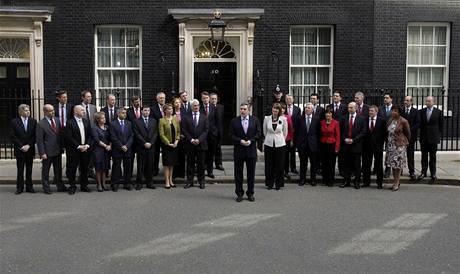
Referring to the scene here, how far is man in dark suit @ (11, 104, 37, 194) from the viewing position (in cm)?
1063

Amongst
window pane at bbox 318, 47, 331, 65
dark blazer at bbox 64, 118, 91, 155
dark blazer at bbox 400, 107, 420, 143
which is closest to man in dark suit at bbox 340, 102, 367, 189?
dark blazer at bbox 400, 107, 420, 143

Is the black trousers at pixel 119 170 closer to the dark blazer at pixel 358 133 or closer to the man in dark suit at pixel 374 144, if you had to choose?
the dark blazer at pixel 358 133

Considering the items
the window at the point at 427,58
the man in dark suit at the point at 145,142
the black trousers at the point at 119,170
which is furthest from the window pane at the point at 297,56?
the black trousers at the point at 119,170

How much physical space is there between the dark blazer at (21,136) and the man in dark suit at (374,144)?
6556mm

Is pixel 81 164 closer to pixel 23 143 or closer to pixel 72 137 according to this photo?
pixel 72 137

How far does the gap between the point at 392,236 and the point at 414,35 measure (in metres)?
10.4

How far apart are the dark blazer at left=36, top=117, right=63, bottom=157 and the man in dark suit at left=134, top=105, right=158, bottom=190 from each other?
1.54 metres

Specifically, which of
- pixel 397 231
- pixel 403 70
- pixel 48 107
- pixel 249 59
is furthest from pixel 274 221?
pixel 403 70

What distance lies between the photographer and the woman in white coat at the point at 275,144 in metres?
10.7

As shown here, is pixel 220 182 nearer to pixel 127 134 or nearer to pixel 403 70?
pixel 127 134

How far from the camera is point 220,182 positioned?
1188 cm

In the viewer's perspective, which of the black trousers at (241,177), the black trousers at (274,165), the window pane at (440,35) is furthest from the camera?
the window pane at (440,35)

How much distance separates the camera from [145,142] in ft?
36.6

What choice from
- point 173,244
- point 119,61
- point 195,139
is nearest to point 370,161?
point 195,139
